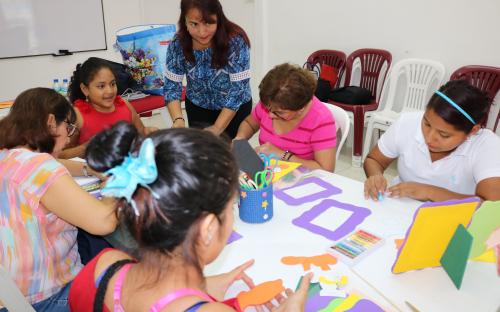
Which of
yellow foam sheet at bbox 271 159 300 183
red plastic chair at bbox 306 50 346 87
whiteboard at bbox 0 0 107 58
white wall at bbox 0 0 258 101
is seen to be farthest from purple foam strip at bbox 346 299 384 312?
whiteboard at bbox 0 0 107 58

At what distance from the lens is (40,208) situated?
1.16 m

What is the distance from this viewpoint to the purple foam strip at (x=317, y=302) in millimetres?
874

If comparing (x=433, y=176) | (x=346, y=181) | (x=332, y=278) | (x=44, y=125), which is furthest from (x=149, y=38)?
(x=332, y=278)

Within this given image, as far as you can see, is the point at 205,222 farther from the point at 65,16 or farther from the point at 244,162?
the point at 65,16

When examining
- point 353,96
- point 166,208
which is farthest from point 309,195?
point 353,96

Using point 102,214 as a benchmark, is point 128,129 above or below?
above

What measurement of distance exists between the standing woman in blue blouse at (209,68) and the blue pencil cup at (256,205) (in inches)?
29.8

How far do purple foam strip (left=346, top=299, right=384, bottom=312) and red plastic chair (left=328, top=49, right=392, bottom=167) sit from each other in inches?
103

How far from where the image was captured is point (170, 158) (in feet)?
2.22

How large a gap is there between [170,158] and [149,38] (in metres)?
2.65

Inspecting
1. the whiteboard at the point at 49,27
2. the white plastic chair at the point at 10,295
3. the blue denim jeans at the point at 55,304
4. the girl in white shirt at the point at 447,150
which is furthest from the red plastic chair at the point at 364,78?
the whiteboard at the point at 49,27

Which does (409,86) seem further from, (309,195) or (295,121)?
(309,195)

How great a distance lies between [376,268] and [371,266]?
0.05 ft

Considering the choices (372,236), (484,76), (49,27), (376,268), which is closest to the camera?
(376,268)
